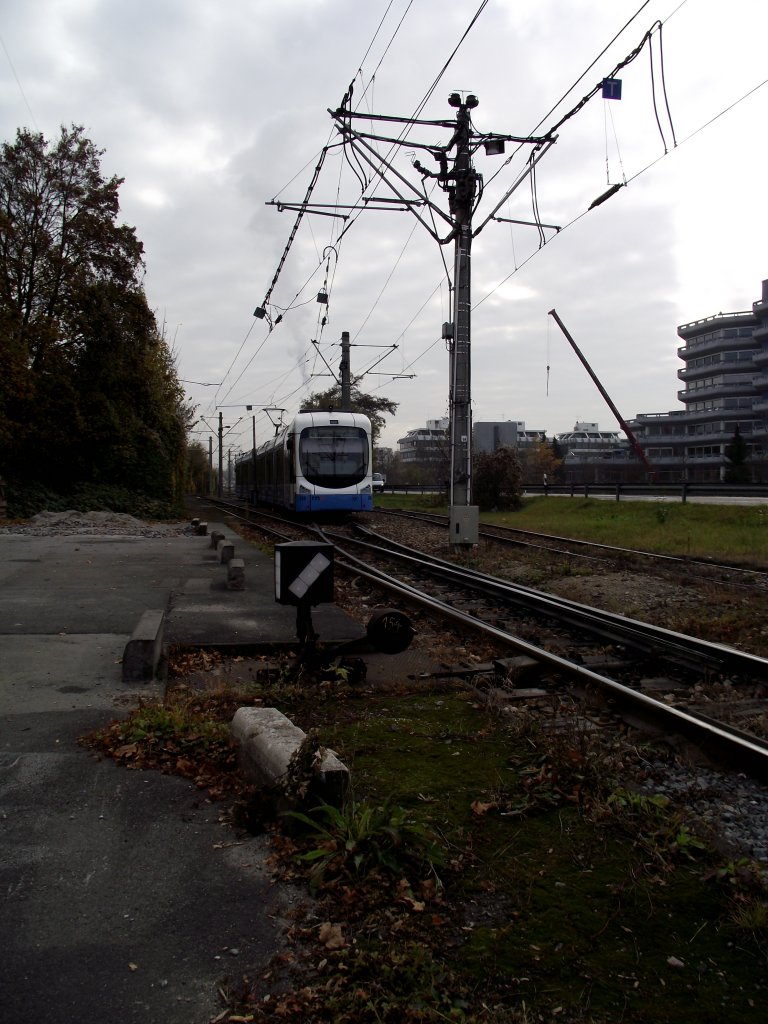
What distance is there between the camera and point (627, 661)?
695 cm

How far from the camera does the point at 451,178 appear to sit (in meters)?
16.7

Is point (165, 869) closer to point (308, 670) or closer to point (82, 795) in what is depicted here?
point (82, 795)

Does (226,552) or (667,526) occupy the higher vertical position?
(226,552)

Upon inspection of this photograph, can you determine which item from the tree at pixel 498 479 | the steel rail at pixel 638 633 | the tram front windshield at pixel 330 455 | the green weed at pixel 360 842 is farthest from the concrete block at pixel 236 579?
the tree at pixel 498 479

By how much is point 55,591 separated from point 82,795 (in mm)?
7105

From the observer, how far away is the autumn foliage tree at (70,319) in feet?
97.5

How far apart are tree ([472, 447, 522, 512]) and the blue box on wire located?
91.8 feet

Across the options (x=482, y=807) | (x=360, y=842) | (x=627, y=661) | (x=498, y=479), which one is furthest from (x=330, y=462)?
(x=360, y=842)

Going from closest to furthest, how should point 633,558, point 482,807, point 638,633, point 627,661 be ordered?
point 482,807
point 627,661
point 638,633
point 633,558

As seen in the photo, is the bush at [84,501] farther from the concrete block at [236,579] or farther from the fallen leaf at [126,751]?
the fallen leaf at [126,751]

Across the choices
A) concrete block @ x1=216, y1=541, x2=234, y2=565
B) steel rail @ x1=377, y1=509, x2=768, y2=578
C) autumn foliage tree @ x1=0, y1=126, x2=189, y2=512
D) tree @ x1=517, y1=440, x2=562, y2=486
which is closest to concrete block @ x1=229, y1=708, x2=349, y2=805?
concrete block @ x1=216, y1=541, x2=234, y2=565

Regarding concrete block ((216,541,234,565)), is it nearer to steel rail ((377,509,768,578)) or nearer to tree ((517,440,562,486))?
steel rail ((377,509,768,578))

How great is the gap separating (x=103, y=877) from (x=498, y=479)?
31497 millimetres

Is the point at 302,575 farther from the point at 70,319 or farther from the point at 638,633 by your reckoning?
the point at 70,319
